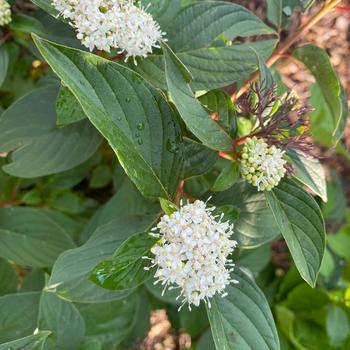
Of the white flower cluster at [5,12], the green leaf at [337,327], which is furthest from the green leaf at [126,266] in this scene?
the green leaf at [337,327]

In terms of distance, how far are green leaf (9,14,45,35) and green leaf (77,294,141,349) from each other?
0.70m

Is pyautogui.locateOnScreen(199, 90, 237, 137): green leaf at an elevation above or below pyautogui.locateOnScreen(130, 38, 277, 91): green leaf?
below

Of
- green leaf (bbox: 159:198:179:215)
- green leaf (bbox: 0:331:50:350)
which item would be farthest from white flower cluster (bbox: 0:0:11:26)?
green leaf (bbox: 0:331:50:350)

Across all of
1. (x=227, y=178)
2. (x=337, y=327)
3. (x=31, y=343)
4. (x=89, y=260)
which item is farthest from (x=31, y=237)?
(x=337, y=327)

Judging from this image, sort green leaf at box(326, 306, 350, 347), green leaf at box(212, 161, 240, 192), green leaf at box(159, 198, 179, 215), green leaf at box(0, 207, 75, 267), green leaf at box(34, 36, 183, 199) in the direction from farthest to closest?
green leaf at box(326, 306, 350, 347) < green leaf at box(0, 207, 75, 267) < green leaf at box(212, 161, 240, 192) < green leaf at box(159, 198, 179, 215) < green leaf at box(34, 36, 183, 199)

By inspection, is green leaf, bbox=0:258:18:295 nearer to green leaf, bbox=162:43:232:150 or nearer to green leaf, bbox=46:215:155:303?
green leaf, bbox=46:215:155:303

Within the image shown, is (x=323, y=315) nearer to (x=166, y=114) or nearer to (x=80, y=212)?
(x=80, y=212)

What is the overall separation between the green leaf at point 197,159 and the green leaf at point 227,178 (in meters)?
0.05

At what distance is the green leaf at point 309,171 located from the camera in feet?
3.54

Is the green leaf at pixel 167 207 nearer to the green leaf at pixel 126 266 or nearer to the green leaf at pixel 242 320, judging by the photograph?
the green leaf at pixel 126 266

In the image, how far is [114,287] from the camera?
89cm

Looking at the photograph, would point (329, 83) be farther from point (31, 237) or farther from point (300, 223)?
point (31, 237)

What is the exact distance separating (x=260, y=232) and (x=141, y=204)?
327 mm

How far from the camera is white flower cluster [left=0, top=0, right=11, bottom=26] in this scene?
108 centimetres
